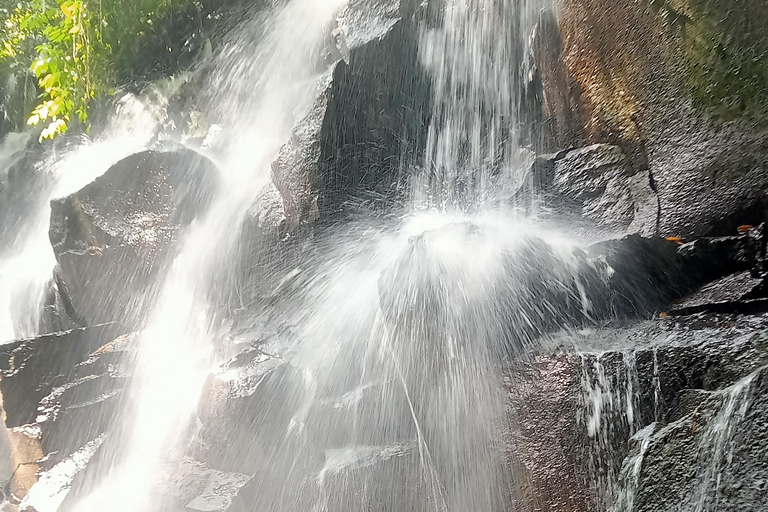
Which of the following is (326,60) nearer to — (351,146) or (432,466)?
(351,146)

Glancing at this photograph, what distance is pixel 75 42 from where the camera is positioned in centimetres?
710

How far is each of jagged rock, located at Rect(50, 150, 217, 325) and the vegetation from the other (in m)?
1.42

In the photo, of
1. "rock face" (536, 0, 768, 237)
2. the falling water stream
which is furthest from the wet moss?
the falling water stream

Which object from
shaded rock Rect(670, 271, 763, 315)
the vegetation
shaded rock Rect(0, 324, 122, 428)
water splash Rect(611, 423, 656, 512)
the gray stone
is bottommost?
water splash Rect(611, 423, 656, 512)

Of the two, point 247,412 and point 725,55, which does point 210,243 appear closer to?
point 247,412

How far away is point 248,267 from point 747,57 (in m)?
4.45

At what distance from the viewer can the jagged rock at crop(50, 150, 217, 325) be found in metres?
6.12

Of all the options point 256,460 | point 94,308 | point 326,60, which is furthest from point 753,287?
point 94,308

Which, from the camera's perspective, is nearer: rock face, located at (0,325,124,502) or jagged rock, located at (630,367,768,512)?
jagged rock, located at (630,367,768,512)

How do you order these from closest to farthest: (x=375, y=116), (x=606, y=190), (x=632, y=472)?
(x=632, y=472) → (x=606, y=190) → (x=375, y=116)

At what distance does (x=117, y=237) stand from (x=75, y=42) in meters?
3.07

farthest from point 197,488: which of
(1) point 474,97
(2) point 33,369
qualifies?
(1) point 474,97

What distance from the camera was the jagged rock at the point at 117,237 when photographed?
6117 mm

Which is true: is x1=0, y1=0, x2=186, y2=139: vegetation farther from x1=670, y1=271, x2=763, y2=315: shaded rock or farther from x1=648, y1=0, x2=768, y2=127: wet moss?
x1=670, y1=271, x2=763, y2=315: shaded rock
